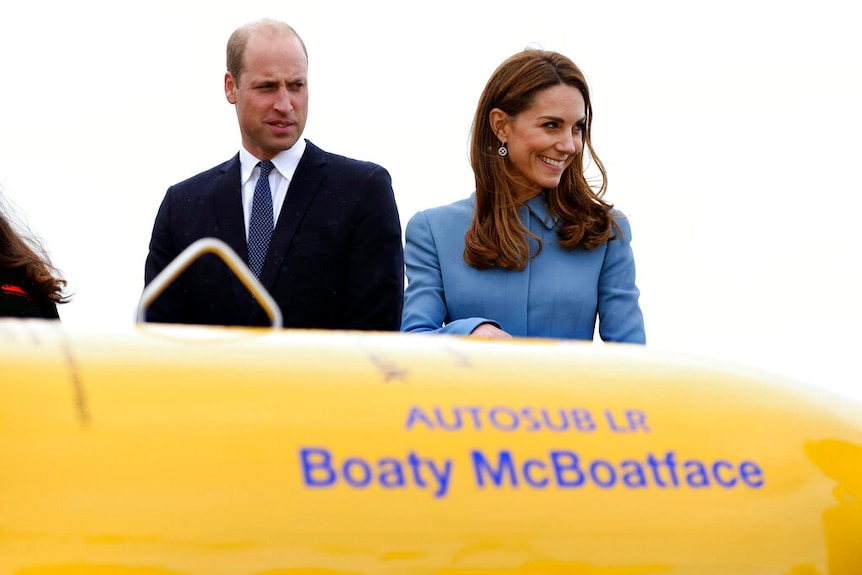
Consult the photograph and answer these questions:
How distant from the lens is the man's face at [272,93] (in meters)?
5.93

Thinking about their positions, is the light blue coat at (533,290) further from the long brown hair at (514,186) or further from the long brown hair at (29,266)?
the long brown hair at (29,266)

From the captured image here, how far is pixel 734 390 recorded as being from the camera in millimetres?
3863

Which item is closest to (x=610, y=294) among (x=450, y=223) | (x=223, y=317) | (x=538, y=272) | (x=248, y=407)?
(x=538, y=272)

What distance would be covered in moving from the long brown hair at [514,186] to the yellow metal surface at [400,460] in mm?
1457

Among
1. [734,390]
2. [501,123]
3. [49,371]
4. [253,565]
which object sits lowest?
[253,565]

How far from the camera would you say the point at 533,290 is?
17.4 feet

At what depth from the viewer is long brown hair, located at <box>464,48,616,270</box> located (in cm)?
537

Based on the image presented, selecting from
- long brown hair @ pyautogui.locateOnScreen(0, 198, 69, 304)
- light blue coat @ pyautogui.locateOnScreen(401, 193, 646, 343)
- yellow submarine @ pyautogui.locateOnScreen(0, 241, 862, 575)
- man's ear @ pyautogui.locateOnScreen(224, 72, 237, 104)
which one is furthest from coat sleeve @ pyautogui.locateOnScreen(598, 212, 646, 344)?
long brown hair @ pyautogui.locateOnScreen(0, 198, 69, 304)

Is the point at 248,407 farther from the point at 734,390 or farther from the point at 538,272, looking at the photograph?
the point at 538,272

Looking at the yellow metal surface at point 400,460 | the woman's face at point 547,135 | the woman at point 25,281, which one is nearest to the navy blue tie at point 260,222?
the woman at point 25,281

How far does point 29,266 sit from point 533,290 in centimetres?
198

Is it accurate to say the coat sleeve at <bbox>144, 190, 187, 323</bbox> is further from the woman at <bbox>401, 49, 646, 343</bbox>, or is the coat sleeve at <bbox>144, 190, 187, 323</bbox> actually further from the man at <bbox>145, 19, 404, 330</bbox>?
the woman at <bbox>401, 49, 646, 343</bbox>

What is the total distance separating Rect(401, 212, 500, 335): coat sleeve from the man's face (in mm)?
796

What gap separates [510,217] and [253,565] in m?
2.42
